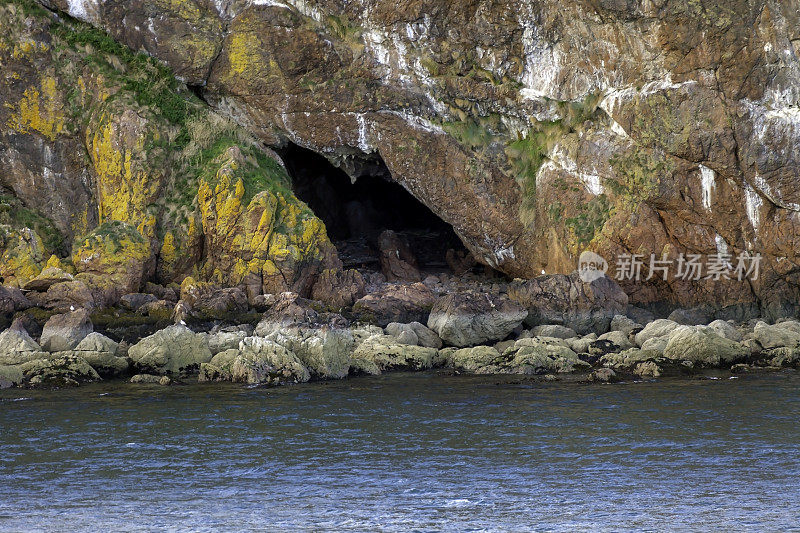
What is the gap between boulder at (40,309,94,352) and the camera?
2772 centimetres

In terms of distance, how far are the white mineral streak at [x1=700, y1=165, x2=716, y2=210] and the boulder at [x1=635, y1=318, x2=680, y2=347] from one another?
17.4ft

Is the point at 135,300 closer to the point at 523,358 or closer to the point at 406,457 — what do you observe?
the point at 523,358

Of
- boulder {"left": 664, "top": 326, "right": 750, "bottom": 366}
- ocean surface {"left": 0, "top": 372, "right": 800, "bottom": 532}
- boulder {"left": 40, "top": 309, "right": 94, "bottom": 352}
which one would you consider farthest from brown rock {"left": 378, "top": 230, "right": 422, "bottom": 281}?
ocean surface {"left": 0, "top": 372, "right": 800, "bottom": 532}

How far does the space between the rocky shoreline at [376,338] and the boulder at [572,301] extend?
36 mm

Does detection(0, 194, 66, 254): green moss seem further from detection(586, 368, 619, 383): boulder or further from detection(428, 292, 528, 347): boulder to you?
detection(586, 368, 619, 383): boulder

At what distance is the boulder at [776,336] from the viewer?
27.7m

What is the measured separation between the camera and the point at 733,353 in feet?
87.6

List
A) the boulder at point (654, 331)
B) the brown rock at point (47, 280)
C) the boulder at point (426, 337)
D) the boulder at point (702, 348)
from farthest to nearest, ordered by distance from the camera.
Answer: the brown rock at point (47, 280), the boulder at point (426, 337), the boulder at point (654, 331), the boulder at point (702, 348)

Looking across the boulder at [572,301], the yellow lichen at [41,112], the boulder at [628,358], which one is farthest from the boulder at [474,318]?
the yellow lichen at [41,112]

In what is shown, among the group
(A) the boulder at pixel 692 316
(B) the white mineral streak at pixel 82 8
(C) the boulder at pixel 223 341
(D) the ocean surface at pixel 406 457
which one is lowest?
(D) the ocean surface at pixel 406 457

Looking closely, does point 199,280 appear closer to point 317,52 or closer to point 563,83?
point 317,52

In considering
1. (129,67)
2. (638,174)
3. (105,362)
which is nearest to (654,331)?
(638,174)

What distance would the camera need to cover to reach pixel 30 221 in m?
37.4

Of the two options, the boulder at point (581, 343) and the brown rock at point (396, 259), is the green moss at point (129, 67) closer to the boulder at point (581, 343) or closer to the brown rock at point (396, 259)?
the brown rock at point (396, 259)
